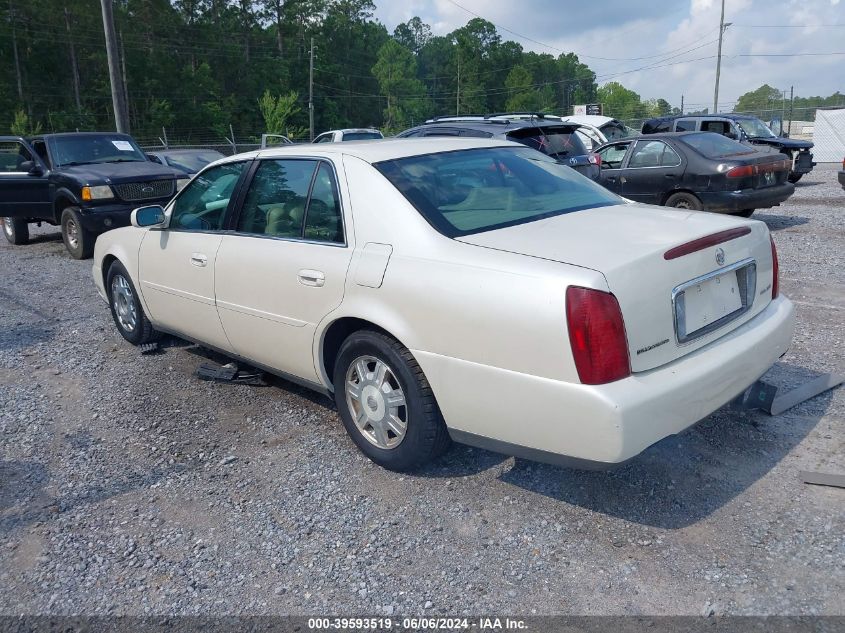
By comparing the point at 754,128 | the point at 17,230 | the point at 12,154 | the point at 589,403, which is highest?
the point at 754,128

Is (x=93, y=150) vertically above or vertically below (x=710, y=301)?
above

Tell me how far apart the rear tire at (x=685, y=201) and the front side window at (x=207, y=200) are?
7.33 metres

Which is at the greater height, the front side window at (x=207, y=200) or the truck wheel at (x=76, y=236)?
the front side window at (x=207, y=200)

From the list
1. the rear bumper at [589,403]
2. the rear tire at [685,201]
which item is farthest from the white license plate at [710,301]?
the rear tire at [685,201]

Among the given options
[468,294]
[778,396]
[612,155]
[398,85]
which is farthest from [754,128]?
[398,85]

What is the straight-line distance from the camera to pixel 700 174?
10.1 meters

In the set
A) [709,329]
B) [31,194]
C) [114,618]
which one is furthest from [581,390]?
[31,194]

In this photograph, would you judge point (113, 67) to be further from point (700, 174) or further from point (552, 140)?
point (700, 174)

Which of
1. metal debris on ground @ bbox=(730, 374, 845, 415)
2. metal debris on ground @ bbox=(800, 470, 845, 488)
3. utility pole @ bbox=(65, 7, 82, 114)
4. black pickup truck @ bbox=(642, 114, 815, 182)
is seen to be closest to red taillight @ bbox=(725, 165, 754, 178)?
metal debris on ground @ bbox=(730, 374, 845, 415)

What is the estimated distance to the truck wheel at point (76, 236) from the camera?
10.6 metres

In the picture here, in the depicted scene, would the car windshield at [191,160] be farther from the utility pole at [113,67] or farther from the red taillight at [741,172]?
the red taillight at [741,172]

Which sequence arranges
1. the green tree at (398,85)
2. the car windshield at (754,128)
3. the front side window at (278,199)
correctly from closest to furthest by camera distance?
the front side window at (278,199) → the car windshield at (754,128) → the green tree at (398,85)

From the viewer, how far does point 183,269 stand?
4.85 metres

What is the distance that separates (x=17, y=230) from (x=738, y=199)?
11.6m
